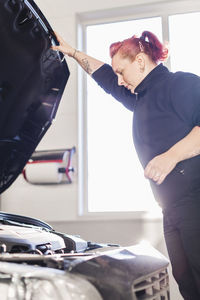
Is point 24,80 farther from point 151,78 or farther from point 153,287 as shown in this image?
point 153,287

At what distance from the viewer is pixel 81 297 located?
797mm

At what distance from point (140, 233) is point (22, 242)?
6.14 ft

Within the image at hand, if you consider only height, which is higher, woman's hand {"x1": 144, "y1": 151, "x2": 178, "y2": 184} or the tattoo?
the tattoo

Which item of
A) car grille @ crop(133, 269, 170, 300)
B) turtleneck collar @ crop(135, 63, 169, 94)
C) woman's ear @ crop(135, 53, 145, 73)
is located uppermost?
woman's ear @ crop(135, 53, 145, 73)

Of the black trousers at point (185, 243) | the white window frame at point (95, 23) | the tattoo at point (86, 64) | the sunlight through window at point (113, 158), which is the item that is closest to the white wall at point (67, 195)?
the white window frame at point (95, 23)

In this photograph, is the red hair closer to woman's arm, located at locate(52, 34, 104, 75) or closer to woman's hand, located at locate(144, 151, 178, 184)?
woman's arm, located at locate(52, 34, 104, 75)

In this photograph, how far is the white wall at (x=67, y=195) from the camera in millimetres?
3025

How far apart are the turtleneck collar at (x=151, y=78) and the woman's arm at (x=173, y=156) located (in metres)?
0.29

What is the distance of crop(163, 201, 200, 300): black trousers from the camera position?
4.10 feet

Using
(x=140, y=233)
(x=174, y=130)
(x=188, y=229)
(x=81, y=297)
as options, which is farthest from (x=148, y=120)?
(x=140, y=233)

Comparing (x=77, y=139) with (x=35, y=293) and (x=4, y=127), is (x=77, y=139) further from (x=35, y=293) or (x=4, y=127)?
(x=35, y=293)

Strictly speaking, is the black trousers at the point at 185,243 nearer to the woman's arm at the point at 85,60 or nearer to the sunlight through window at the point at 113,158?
the woman's arm at the point at 85,60

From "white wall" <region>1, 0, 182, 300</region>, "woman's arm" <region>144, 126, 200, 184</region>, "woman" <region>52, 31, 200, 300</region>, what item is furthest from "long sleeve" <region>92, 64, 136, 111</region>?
"white wall" <region>1, 0, 182, 300</region>

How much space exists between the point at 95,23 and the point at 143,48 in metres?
2.12
